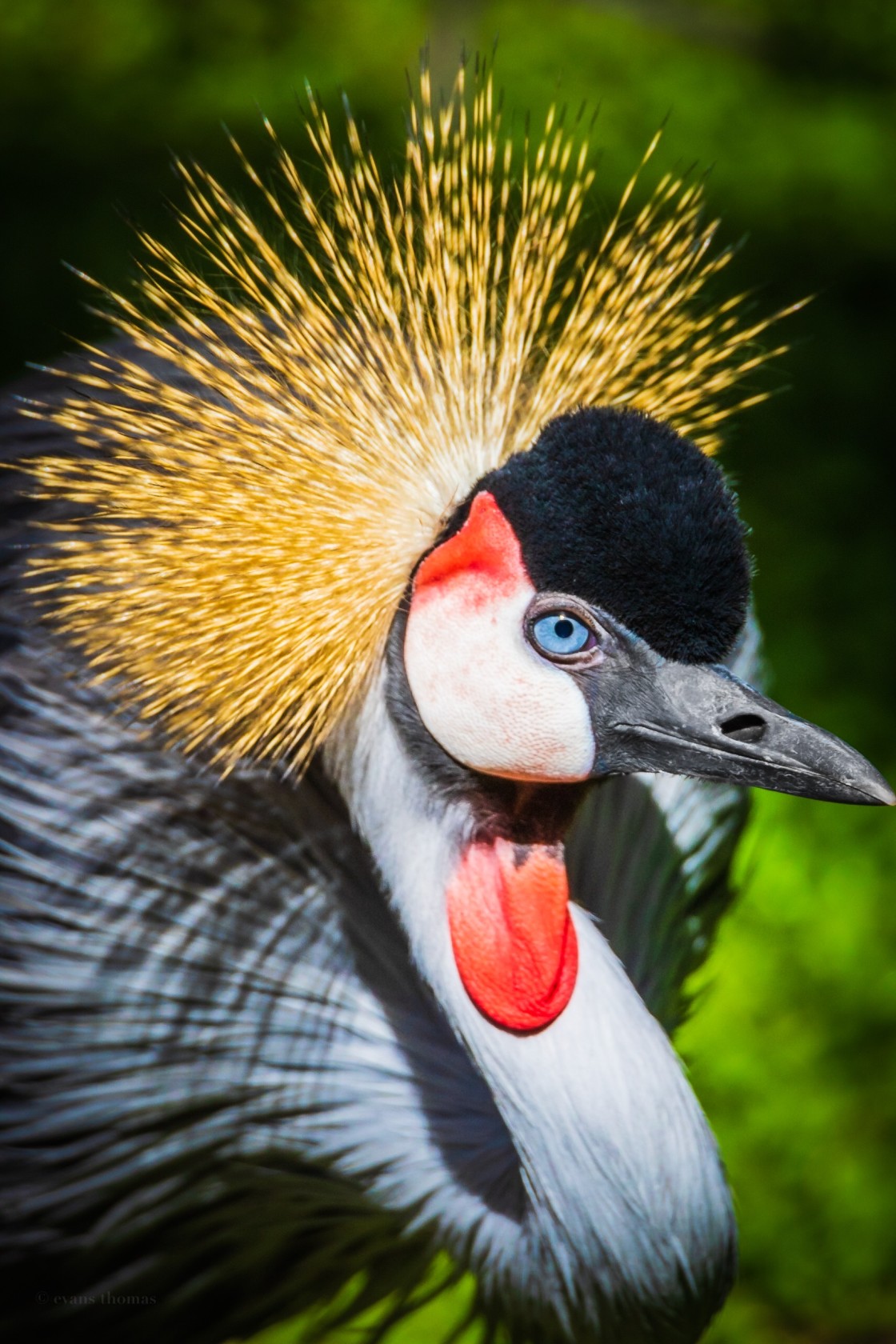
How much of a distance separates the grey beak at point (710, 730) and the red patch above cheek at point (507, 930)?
138 millimetres

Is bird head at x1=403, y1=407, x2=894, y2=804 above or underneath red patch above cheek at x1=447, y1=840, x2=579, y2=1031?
above

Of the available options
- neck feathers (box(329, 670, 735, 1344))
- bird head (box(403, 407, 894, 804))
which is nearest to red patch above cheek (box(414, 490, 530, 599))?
bird head (box(403, 407, 894, 804))

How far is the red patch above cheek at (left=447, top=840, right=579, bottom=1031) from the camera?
1.03 metres

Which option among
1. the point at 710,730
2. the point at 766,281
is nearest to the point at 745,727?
the point at 710,730

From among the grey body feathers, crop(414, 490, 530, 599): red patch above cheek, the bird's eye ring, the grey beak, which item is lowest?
the grey body feathers

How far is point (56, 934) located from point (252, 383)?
466 mm

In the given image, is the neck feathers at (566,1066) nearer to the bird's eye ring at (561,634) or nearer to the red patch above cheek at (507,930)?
the red patch above cheek at (507,930)

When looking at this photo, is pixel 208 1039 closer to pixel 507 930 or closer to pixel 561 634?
pixel 507 930

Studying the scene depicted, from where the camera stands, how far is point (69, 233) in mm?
2869

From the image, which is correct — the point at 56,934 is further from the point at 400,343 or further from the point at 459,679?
the point at 400,343

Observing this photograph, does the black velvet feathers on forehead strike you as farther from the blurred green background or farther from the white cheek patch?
the blurred green background

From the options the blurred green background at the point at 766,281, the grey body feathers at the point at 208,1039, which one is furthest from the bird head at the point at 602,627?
the blurred green background at the point at 766,281

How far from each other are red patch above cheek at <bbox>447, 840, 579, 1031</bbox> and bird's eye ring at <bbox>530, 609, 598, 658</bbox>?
174mm

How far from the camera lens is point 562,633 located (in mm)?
937
